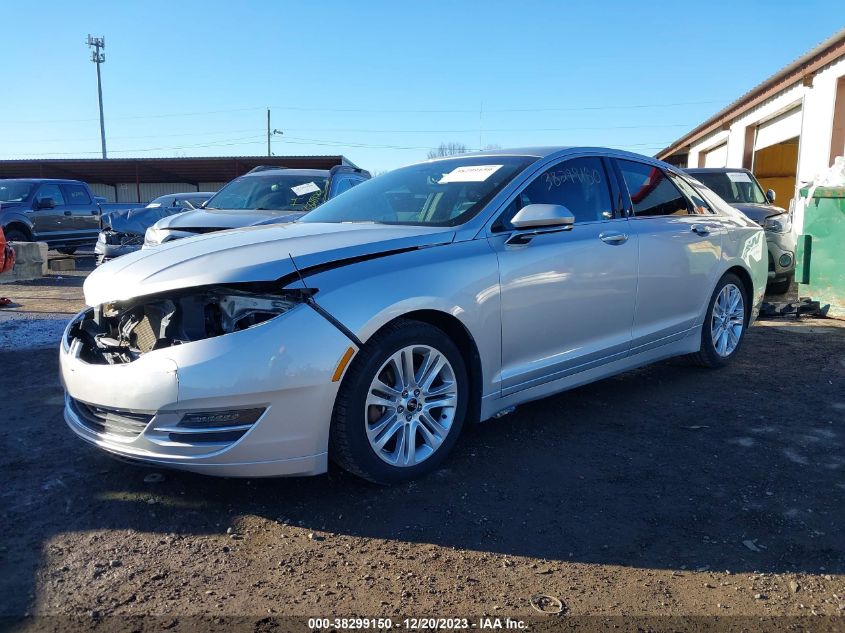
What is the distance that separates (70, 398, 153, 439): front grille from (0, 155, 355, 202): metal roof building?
25875mm

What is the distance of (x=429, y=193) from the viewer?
413cm

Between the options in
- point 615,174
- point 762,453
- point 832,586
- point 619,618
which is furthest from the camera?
point 615,174

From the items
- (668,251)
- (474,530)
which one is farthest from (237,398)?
(668,251)

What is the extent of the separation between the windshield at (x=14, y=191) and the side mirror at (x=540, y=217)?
1481 centimetres

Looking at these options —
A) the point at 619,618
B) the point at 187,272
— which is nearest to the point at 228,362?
the point at 187,272

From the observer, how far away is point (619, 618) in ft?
7.64

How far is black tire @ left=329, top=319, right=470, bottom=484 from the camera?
3.02 metres

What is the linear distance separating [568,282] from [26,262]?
1123cm

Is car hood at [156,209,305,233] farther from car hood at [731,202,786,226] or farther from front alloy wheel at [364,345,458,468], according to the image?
car hood at [731,202,786,226]

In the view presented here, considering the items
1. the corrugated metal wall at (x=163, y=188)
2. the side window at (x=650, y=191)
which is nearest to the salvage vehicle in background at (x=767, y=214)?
the side window at (x=650, y=191)

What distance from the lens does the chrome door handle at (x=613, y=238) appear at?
423 cm

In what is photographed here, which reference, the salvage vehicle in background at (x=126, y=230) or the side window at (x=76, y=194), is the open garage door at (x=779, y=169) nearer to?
the salvage vehicle in background at (x=126, y=230)

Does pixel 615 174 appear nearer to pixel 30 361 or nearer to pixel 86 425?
pixel 86 425

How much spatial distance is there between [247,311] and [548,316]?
1679 mm
